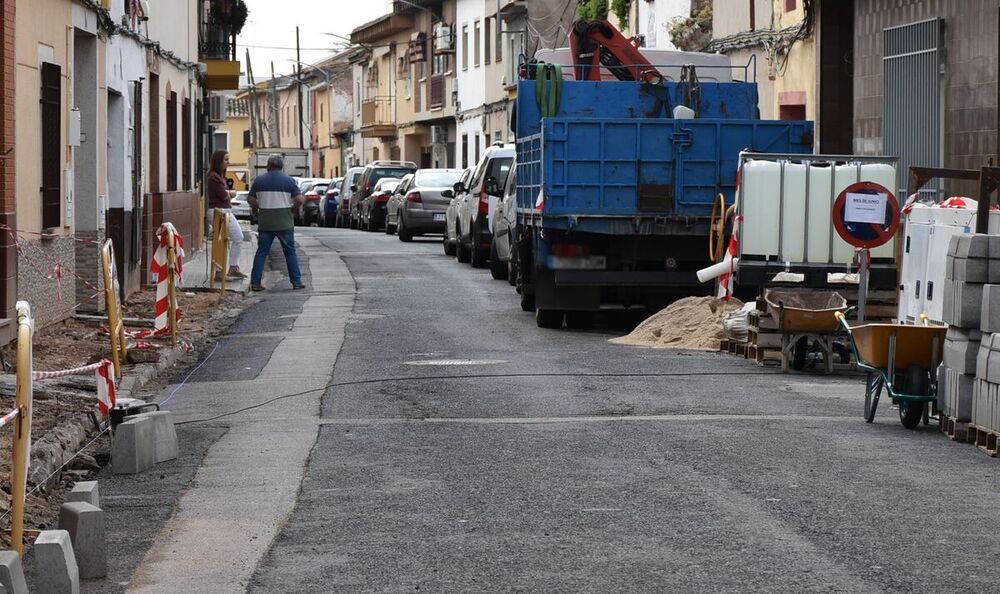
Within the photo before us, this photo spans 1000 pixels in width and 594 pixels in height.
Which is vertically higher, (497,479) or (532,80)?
(532,80)

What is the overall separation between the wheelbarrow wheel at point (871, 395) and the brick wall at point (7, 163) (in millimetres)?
6723

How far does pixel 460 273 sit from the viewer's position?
84.2ft

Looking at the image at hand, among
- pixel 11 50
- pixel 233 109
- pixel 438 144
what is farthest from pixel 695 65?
pixel 233 109

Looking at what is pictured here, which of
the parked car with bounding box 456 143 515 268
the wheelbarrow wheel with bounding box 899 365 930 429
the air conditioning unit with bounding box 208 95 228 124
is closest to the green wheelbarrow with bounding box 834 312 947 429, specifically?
the wheelbarrow wheel with bounding box 899 365 930 429

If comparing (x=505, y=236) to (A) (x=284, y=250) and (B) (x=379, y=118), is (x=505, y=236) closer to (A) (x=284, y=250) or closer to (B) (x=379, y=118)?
(A) (x=284, y=250)

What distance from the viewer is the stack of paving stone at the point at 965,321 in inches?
383

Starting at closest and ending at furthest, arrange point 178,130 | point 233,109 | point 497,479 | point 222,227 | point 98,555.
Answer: point 98,555
point 497,479
point 222,227
point 178,130
point 233,109

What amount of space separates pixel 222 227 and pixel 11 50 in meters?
7.36

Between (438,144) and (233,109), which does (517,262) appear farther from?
(233,109)

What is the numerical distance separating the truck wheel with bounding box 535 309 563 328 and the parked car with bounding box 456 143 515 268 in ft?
23.7

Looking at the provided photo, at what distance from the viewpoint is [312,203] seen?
57719 mm

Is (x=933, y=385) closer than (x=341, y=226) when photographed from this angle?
Yes

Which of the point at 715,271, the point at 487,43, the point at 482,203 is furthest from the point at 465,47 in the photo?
the point at 715,271

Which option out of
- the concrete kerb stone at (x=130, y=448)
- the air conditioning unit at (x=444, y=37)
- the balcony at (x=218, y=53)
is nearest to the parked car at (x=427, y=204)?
the balcony at (x=218, y=53)
